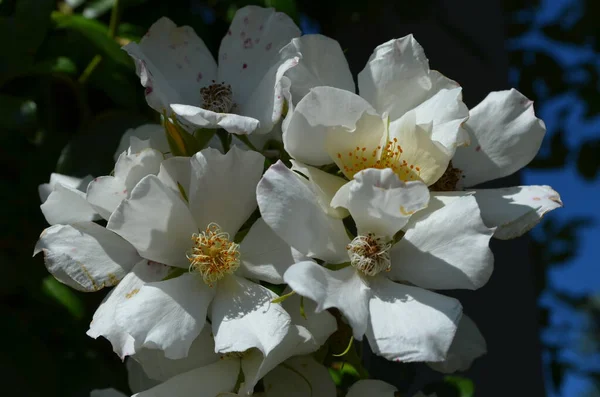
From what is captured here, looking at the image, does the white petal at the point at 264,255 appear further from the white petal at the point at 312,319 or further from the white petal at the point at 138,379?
the white petal at the point at 138,379

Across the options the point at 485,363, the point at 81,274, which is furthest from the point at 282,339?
the point at 485,363

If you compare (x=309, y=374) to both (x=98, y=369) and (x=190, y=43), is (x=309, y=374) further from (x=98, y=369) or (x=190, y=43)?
(x=98, y=369)

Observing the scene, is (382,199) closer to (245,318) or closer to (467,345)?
(245,318)

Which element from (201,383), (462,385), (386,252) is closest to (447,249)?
(386,252)


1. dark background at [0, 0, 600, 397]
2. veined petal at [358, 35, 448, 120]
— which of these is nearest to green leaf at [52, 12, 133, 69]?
dark background at [0, 0, 600, 397]

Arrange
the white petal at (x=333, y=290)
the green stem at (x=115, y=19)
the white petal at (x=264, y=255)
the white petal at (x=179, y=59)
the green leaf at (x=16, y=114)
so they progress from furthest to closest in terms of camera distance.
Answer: the green stem at (x=115, y=19), the green leaf at (x=16, y=114), the white petal at (x=179, y=59), the white petal at (x=264, y=255), the white petal at (x=333, y=290)

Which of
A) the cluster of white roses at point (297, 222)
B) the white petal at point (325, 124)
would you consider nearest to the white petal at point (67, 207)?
the cluster of white roses at point (297, 222)
